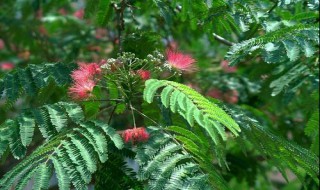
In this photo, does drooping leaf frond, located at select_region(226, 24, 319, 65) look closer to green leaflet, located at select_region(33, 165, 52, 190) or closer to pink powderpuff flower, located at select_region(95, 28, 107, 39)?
green leaflet, located at select_region(33, 165, 52, 190)

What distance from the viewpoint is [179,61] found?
3521 millimetres

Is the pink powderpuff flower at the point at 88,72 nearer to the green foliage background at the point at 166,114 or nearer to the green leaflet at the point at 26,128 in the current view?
the green foliage background at the point at 166,114

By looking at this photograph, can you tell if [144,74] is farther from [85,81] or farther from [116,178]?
[116,178]

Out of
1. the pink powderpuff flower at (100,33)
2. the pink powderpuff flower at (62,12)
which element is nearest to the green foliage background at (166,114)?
the pink powderpuff flower at (100,33)

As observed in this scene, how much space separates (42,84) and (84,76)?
36 centimetres

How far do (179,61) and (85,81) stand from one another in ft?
1.41

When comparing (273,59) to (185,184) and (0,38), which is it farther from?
(0,38)

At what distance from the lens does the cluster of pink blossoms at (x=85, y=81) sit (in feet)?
11.1

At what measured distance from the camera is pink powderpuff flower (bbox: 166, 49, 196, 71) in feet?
11.5

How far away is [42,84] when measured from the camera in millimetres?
3682

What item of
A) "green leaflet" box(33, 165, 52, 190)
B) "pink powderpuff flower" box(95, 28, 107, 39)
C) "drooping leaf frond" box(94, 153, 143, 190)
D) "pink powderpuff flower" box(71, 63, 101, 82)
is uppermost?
"pink powderpuff flower" box(71, 63, 101, 82)

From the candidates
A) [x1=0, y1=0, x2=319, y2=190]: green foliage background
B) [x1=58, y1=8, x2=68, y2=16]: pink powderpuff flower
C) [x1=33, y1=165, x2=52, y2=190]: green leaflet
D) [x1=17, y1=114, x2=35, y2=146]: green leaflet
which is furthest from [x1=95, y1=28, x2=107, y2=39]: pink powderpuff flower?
[x1=33, y1=165, x2=52, y2=190]: green leaflet

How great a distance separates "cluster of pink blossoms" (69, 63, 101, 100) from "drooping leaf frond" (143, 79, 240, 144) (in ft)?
1.09

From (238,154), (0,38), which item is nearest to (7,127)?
(238,154)
